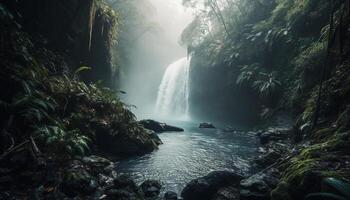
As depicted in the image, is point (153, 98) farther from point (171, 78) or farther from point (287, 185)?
point (287, 185)

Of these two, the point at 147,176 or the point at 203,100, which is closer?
the point at 147,176

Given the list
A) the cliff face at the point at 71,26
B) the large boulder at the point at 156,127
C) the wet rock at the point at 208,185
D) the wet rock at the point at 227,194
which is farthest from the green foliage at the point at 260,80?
the wet rock at the point at 227,194

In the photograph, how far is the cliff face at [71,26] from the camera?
10014 mm

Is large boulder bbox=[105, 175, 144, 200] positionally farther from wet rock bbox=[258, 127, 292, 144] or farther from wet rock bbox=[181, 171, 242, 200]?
wet rock bbox=[258, 127, 292, 144]

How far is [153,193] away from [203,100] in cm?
2307

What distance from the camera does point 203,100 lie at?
92.9 feet

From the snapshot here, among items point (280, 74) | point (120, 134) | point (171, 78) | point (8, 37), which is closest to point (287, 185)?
point (120, 134)

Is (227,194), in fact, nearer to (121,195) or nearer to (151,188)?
(151,188)

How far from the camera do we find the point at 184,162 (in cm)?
832

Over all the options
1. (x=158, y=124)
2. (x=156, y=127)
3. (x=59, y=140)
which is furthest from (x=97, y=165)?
(x=158, y=124)

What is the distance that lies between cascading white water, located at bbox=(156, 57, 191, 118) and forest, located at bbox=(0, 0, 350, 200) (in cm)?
Answer: 840

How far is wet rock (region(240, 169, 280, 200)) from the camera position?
4939 mm

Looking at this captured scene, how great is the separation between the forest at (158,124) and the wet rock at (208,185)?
1.0 inches

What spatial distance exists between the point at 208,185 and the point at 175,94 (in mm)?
27401
